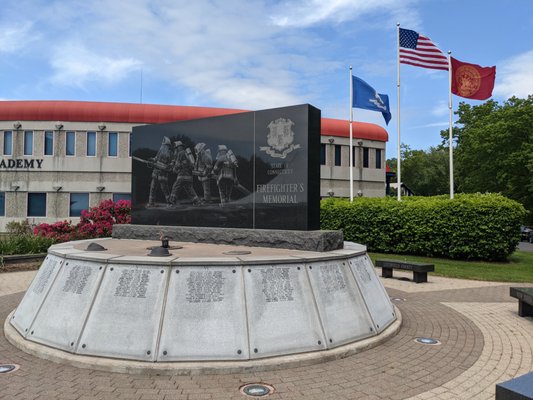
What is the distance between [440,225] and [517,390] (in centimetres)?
1578

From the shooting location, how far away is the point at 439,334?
6.88 metres

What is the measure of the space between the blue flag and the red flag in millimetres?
4281

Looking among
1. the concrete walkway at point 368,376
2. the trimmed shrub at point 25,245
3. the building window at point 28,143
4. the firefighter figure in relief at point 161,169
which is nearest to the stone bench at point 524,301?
the concrete walkway at point 368,376

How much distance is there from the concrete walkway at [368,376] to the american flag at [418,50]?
15334 millimetres

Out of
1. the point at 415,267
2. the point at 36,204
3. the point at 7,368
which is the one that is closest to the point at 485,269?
the point at 415,267

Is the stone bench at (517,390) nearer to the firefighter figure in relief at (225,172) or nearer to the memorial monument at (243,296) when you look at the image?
the memorial monument at (243,296)

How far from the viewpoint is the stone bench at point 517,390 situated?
114 inches

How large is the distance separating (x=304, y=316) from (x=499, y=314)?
17.0 ft

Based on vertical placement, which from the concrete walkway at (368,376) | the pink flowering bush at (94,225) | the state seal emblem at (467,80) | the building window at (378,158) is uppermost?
the state seal emblem at (467,80)

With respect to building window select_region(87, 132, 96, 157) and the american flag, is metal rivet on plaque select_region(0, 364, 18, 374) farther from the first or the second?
building window select_region(87, 132, 96, 157)

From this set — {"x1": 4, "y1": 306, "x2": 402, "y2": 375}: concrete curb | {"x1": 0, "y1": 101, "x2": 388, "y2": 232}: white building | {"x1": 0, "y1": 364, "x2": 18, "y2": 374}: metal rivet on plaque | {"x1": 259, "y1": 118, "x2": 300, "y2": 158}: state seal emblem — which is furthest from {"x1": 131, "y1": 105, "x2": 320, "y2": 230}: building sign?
{"x1": 0, "y1": 101, "x2": 388, "y2": 232}: white building

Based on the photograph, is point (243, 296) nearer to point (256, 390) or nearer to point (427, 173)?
point (256, 390)

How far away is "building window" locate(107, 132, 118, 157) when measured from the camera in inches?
1172

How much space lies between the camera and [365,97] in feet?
72.9
